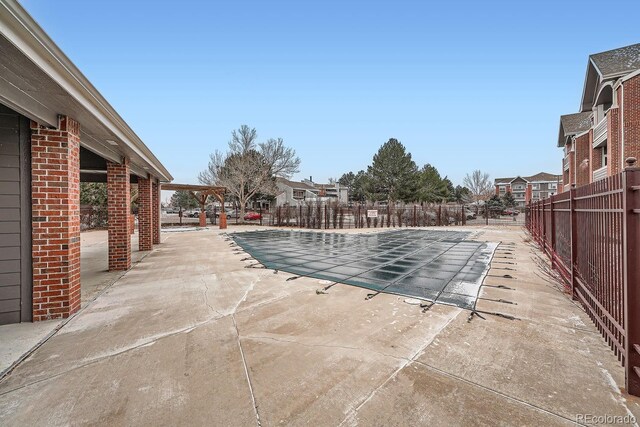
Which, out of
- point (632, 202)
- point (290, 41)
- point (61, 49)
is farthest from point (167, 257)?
point (290, 41)

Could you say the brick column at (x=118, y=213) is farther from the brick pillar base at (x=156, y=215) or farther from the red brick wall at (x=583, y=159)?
the red brick wall at (x=583, y=159)

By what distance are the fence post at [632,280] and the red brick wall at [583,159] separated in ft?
69.1

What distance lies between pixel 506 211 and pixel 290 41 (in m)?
39.6

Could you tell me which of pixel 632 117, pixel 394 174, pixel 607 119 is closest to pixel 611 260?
pixel 632 117

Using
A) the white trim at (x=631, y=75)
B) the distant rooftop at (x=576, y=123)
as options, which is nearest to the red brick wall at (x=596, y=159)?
the distant rooftop at (x=576, y=123)

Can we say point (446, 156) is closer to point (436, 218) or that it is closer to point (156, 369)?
point (436, 218)

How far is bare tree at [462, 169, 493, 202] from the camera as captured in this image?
160 ft

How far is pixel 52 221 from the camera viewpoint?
12.1 feet

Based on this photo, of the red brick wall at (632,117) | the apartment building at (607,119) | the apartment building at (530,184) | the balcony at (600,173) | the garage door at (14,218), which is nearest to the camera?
the garage door at (14,218)

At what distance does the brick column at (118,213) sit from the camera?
6629mm

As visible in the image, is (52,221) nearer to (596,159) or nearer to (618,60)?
(618,60)

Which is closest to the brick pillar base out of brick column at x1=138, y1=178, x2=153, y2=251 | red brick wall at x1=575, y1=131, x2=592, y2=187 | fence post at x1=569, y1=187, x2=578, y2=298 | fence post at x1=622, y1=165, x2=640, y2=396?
brick column at x1=138, y1=178, x2=153, y2=251

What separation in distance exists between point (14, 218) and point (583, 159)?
26.5m

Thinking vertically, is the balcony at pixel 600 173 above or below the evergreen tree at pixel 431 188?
below
